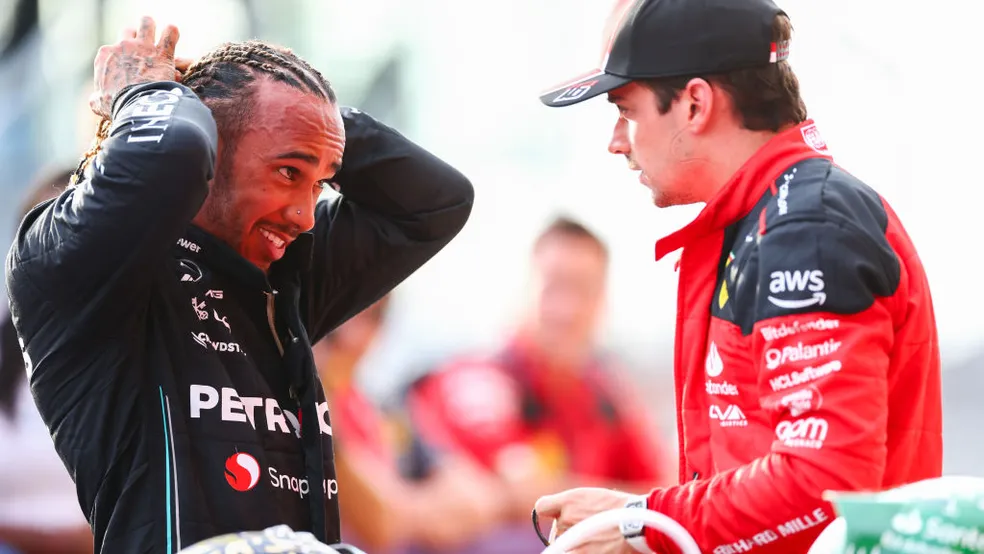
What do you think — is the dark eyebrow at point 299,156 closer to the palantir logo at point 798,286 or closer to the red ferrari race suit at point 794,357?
the red ferrari race suit at point 794,357

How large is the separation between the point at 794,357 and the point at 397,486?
9.85 ft

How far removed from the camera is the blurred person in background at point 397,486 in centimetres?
454

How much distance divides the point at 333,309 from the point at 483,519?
2241 millimetres

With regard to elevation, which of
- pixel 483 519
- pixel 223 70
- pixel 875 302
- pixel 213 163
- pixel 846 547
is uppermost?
pixel 223 70

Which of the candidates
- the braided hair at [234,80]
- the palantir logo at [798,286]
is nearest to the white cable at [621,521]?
the palantir logo at [798,286]

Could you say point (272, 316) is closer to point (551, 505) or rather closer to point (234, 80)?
point (234, 80)

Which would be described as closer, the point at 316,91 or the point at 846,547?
the point at 846,547

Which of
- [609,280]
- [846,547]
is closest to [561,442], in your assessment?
[609,280]

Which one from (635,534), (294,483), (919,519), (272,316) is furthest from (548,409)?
(919,519)

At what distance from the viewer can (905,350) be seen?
1.84 metres

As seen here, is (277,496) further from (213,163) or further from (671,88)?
(671,88)

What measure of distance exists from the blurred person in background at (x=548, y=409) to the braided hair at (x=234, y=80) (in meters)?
2.50

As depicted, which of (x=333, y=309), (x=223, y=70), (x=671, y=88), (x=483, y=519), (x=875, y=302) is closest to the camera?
(x=875, y=302)

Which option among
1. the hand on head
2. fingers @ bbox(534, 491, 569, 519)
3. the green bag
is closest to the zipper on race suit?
the hand on head
